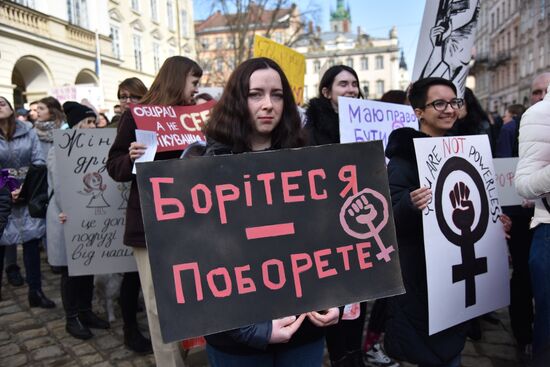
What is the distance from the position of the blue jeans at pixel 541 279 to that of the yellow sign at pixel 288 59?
13.6 ft

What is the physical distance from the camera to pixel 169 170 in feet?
4.43

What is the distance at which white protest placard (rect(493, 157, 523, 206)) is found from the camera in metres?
3.07

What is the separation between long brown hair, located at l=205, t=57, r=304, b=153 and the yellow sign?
418 cm

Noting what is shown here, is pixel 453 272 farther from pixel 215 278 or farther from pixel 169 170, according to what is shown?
pixel 169 170

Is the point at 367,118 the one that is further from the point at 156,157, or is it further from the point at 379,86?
the point at 379,86

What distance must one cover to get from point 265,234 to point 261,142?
500 mm

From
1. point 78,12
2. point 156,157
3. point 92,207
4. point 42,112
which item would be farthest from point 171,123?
point 78,12

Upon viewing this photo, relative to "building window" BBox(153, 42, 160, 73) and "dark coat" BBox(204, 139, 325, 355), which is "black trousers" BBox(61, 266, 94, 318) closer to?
"dark coat" BBox(204, 139, 325, 355)

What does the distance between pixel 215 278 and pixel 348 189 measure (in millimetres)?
534

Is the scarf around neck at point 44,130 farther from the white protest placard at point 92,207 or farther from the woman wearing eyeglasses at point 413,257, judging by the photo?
the woman wearing eyeglasses at point 413,257

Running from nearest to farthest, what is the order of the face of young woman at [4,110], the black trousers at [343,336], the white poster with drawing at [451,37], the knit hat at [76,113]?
the black trousers at [343,336]
the white poster with drawing at [451,37]
the face of young woman at [4,110]
the knit hat at [76,113]

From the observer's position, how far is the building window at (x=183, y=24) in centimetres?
3106

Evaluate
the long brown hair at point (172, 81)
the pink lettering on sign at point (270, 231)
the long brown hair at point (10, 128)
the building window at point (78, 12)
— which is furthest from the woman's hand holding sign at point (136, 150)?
the building window at point (78, 12)

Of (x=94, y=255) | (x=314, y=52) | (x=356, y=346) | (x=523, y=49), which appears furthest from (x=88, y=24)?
(x=314, y=52)
